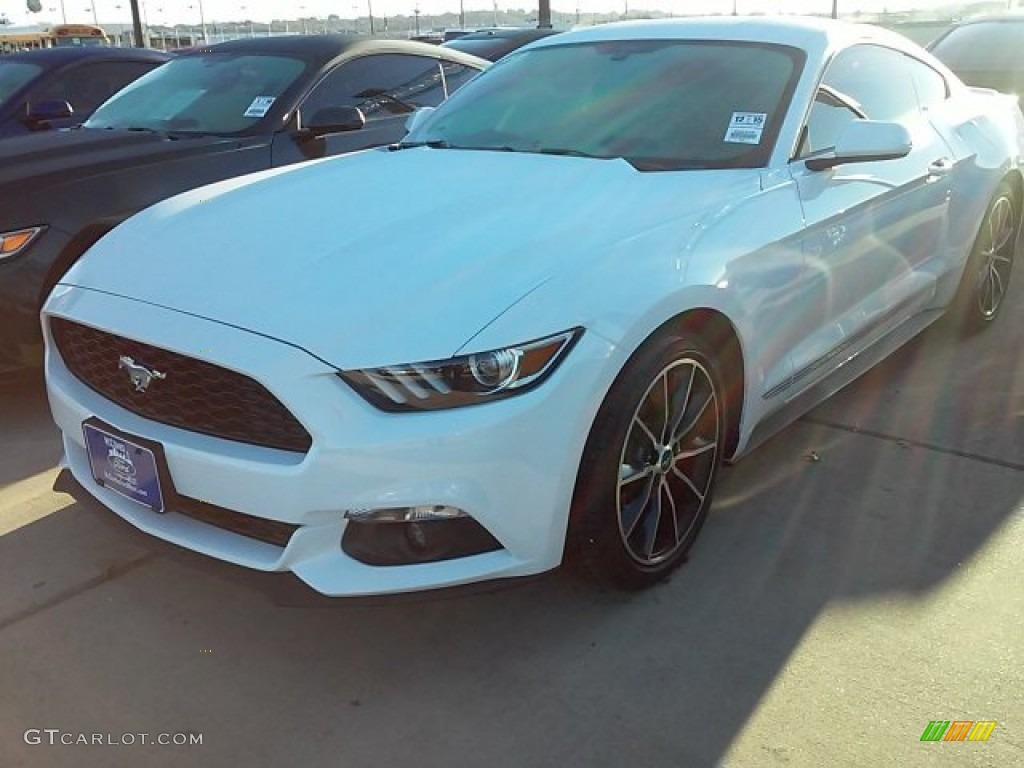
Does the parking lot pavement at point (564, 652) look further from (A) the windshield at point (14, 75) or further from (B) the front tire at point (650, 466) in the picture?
(A) the windshield at point (14, 75)

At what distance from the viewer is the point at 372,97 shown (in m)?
5.38

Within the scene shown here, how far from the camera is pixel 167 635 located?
103 inches

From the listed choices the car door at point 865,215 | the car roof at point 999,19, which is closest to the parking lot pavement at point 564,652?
the car door at point 865,215

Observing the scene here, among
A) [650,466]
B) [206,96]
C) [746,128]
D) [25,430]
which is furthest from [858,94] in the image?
[25,430]

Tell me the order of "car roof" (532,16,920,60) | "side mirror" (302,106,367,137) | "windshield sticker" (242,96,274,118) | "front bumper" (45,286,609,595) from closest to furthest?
"front bumper" (45,286,609,595) → "car roof" (532,16,920,60) → "side mirror" (302,106,367,137) → "windshield sticker" (242,96,274,118)

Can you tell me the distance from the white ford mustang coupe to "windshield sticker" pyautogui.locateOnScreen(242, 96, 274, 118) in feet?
4.59

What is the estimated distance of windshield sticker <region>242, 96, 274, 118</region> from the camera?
4906 mm

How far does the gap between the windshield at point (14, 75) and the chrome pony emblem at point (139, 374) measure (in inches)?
196

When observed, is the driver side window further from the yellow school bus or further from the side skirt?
the yellow school bus

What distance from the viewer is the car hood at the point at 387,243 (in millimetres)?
2250

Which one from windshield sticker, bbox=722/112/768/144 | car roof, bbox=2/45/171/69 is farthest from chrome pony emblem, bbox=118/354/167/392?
car roof, bbox=2/45/171/69

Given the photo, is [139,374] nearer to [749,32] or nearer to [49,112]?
[749,32]

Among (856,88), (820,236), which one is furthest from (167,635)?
(856,88)

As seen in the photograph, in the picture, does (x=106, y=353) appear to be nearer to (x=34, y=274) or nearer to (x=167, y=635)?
(x=167, y=635)
